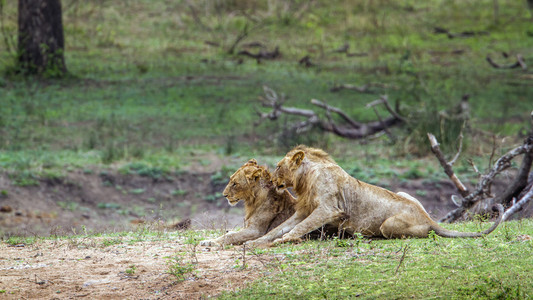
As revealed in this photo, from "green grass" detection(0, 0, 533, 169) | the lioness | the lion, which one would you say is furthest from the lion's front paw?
"green grass" detection(0, 0, 533, 169)

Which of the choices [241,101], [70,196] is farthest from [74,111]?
[70,196]

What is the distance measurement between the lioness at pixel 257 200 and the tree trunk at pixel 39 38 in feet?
50.0

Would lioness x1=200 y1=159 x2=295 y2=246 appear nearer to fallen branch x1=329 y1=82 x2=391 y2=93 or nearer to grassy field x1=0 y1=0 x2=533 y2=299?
grassy field x1=0 y1=0 x2=533 y2=299

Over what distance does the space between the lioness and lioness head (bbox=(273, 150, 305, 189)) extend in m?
0.15

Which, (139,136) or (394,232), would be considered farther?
(139,136)

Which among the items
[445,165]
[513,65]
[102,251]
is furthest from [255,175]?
[513,65]

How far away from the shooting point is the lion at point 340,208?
688cm

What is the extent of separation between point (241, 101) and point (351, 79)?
4.31 m

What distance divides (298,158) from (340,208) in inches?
26.1

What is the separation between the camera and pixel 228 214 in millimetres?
12664

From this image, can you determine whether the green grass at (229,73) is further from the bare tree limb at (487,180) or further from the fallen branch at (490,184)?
the bare tree limb at (487,180)

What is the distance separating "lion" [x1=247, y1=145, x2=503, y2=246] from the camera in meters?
6.88

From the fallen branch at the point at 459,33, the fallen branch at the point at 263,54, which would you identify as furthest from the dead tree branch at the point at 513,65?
the fallen branch at the point at 263,54

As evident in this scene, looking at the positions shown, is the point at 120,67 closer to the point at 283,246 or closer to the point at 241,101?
the point at 241,101
